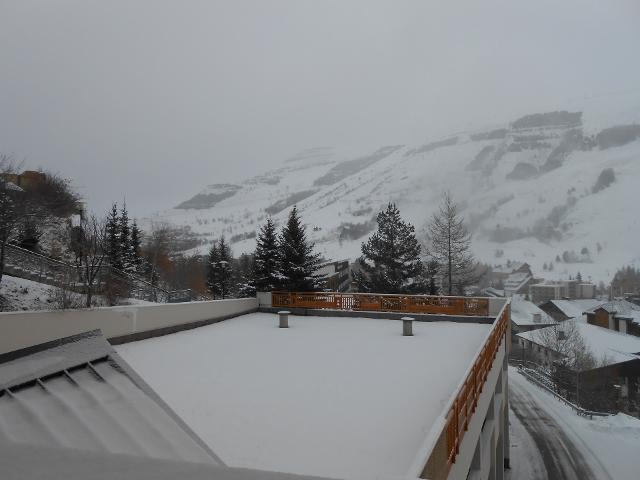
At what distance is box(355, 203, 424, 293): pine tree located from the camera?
36.9 meters

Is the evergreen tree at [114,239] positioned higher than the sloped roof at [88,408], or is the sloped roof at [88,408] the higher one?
the evergreen tree at [114,239]

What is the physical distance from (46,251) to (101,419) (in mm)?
27603

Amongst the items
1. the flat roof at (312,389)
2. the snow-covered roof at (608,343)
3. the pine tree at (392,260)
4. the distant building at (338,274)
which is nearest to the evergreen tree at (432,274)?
the pine tree at (392,260)

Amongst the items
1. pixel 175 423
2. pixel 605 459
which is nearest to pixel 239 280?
pixel 605 459

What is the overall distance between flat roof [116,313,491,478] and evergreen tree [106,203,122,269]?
2198 cm

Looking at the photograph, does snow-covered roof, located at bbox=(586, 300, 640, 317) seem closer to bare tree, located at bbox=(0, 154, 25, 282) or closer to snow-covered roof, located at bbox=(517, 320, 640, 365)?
snow-covered roof, located at bbox=(517, 320, 640, 365)

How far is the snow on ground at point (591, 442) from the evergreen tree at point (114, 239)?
27.8m

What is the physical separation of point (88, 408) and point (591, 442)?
30.7 meters

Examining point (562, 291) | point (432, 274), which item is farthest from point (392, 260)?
point (562, 291)

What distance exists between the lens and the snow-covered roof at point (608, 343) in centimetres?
4894

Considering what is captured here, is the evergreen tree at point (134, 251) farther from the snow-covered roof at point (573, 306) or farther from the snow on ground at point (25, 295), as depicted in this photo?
the snow-covered roof at point (573, 306)

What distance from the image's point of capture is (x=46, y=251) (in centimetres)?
2820

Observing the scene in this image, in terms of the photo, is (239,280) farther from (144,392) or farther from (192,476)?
(192,476)

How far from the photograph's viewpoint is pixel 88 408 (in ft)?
16.4
